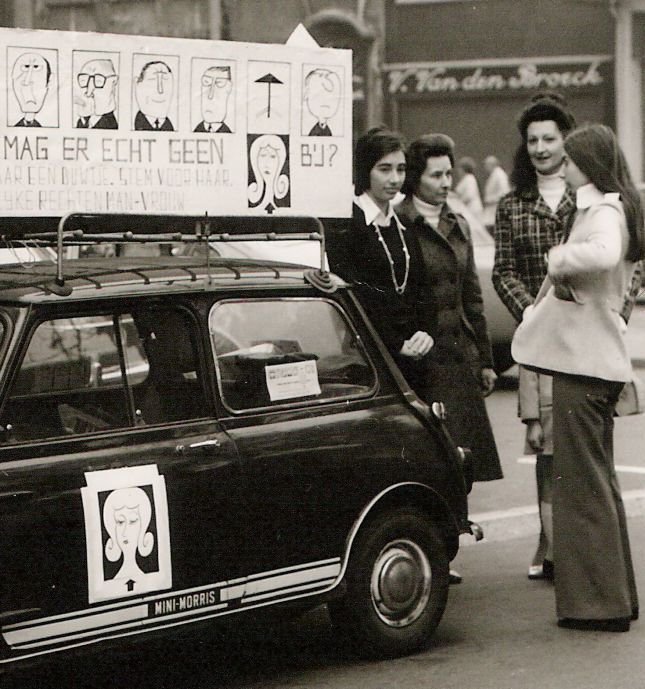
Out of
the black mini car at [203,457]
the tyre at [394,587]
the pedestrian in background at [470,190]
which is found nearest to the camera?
the black mini car at [203,457]

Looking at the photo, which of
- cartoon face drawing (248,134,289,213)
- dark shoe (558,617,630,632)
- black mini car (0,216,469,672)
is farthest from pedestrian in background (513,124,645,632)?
cartoon face drawing (248,134,289,213)

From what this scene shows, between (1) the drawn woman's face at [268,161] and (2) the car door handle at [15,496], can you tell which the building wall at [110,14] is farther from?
(2) the car door handle at [15,496]

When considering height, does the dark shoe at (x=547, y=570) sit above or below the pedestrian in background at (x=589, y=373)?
below

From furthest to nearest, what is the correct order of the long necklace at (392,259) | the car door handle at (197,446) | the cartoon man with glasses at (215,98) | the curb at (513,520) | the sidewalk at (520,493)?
the sidewalk at (520,493) < the curb at (513,520) < the long necklace at (392,259) < the cartoon man with glasses at (215,98) < the car door handle at (197,446)

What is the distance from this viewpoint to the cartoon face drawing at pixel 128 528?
5.37 meters

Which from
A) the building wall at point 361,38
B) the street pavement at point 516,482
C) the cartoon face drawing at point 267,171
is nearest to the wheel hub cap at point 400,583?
the cartoon face drawing at point 267,171

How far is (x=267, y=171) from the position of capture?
20.3 ft

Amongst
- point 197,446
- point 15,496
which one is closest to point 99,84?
point 197,446

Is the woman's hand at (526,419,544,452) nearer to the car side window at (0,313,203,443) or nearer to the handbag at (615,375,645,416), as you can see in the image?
the handbag at (615,375,645,416)

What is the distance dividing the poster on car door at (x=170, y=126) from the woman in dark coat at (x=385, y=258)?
2.86 ft

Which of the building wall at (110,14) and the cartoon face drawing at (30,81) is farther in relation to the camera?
the building wall at (110,14)

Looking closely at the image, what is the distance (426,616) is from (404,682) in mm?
472

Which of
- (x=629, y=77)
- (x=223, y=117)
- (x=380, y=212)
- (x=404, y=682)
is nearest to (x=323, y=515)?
(x=404, y=682)

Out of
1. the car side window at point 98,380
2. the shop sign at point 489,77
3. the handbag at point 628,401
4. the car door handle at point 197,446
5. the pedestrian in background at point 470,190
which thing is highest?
the shop sign at point 489,77
